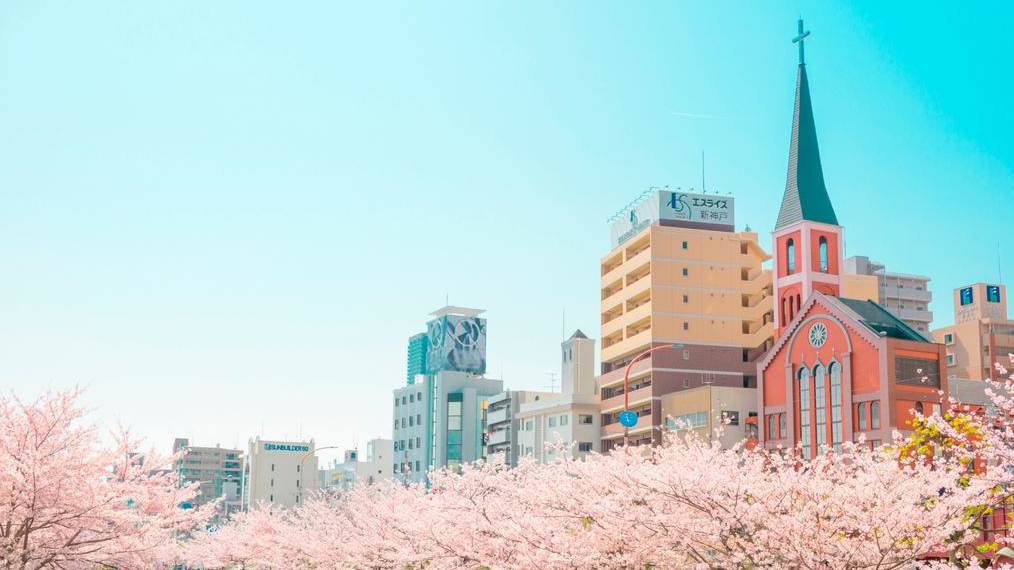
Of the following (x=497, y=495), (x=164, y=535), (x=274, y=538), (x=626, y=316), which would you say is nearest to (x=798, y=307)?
(x=626, y=316)

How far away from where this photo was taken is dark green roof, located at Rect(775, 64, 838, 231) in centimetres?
9444

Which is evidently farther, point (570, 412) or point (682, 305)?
point (570, 412)

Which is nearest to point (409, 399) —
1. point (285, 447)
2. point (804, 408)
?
point (285, 447)

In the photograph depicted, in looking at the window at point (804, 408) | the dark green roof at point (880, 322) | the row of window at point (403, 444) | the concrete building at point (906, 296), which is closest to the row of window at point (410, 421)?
the row of window at point (403, 444)

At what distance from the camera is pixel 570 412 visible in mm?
105125

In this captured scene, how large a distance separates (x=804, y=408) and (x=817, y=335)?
223 inches

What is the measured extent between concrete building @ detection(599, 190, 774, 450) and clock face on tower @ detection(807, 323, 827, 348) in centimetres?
1771

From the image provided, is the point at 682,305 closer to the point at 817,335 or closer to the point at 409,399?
the point at 817,335

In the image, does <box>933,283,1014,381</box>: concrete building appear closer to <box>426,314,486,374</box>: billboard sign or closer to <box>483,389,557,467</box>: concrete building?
<box>483,389,557,467</box>: concrete building

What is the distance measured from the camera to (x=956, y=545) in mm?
20734

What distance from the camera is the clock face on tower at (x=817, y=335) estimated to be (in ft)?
265

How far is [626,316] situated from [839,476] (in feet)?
260

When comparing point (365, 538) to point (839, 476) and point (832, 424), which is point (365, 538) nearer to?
point (839, 476)

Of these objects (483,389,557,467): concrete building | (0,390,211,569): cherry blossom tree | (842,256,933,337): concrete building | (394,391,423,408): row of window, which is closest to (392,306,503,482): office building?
(394,391,423,408): row of window
